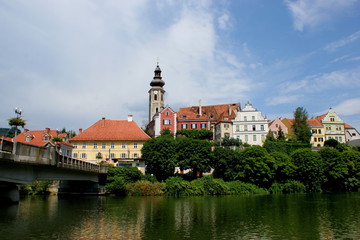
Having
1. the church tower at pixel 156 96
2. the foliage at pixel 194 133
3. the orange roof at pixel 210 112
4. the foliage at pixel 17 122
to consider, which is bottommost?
the foliage at pixel 17 122

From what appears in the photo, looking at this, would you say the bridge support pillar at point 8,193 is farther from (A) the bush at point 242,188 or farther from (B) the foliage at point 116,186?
(A) the bush at point 242,188

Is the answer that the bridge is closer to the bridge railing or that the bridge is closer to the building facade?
the bridge railing

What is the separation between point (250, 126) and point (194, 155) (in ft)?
87.2

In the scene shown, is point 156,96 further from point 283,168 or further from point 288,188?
point 288,188

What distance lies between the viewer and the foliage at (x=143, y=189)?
52750mm

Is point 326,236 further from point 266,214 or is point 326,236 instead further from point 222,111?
point 222,111

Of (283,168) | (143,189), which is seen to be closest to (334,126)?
(283,168)

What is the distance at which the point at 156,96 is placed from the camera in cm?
9919

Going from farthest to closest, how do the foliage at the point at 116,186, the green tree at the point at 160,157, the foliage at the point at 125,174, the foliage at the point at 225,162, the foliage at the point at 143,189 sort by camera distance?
the foliage at the point at 225,162 → the green tree at the point at 160,157 → the foliage at the point at 125,174 → the foliage at the point at 143,189 → the foliage at the point at 116,186

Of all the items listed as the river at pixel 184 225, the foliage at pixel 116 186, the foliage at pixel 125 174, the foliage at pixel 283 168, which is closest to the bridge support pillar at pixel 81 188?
the foliage at pixel 116 186

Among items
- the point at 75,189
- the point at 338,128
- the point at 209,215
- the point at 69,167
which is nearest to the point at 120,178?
the point at 75,189

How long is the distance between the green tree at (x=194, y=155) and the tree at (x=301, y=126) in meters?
34.3

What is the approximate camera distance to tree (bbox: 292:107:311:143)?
80.9 m

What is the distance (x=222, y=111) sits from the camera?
86.4 meters
